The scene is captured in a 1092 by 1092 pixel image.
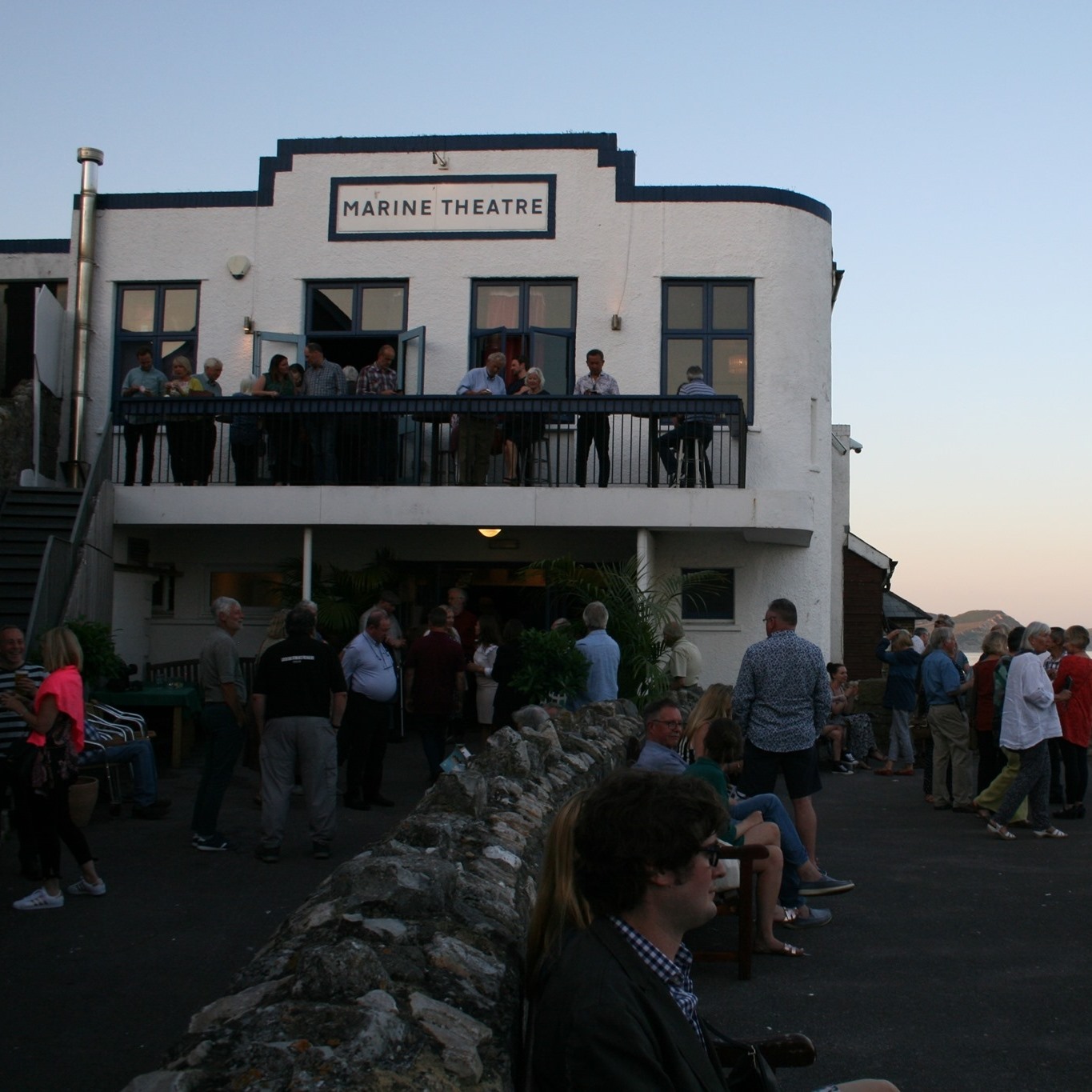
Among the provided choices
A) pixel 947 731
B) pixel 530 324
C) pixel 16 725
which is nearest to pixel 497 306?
pixel 530 324

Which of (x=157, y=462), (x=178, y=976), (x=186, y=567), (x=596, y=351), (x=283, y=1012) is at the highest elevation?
(x=596, y=351)

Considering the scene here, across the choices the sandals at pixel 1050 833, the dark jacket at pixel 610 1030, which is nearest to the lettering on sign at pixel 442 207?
the sandals at pixel 1050 833

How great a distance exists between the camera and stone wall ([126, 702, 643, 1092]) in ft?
9.13

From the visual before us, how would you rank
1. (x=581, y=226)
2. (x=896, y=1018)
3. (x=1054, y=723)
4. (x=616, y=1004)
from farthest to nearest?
(x=581, y=226) → (x=1054, y=723) → (x=896, y=1018) → (x=616, y=1004)

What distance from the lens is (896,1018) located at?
5551 millimetres

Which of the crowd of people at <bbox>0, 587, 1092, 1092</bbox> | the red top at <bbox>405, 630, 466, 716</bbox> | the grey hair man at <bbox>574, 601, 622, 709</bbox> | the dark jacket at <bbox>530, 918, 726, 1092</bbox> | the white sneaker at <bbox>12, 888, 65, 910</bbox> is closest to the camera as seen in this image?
the dark jacket at <bbox>530, 918, 726, 1092</bbox>

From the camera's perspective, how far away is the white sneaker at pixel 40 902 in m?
7.21

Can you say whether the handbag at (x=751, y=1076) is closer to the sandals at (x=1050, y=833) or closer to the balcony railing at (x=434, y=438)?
the sandals at (x=1050, y=833)

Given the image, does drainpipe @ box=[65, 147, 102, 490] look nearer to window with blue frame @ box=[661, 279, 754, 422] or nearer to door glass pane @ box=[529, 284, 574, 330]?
door glass pane @ box=[529, 284, 574, 330]

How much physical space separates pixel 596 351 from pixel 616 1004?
551 inches

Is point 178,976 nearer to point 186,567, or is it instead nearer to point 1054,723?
point 1054,723

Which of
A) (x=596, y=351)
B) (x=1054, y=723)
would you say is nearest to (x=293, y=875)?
(x=1054, y=723)

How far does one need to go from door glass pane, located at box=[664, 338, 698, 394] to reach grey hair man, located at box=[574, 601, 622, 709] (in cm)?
643

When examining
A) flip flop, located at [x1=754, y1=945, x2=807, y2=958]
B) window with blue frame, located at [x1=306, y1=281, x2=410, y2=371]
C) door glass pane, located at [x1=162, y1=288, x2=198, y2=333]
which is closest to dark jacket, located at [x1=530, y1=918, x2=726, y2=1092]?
flip flop, located at [x1=754, y1=945, x2=807, y2=958]
